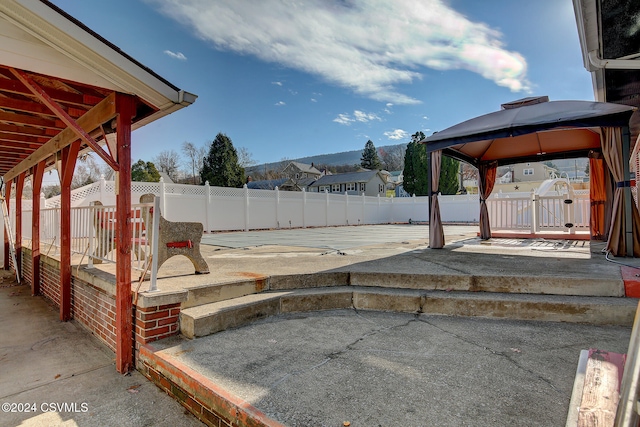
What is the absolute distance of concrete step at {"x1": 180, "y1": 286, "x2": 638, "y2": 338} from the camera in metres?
2.62

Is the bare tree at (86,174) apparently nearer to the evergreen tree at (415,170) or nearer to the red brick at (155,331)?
the evergreen tree at (415,170)

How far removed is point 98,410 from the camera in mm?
2043

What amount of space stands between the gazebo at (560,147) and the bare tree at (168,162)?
40059mm

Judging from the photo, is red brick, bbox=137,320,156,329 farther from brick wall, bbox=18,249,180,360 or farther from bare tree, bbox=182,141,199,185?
bare tree, bbox=182,141,199,185

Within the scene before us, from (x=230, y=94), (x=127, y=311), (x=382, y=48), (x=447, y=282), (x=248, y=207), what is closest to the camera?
(x=127, y=311)

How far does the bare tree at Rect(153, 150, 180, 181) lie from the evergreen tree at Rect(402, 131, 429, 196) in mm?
28993

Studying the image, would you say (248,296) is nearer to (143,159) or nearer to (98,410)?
(98,410)

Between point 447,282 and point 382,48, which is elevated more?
point 382,48

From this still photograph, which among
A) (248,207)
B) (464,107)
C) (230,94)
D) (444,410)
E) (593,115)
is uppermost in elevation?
(230,94)

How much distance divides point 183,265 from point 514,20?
7.10 metres

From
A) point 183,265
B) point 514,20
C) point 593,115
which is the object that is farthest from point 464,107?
point 183,265

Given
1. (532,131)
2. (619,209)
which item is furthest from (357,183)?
(619,209)

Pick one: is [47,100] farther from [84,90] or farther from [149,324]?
[149,324]

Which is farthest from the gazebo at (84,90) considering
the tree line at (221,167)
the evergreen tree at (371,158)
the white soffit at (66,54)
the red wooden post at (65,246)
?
the evergreen tree at (371,158)
